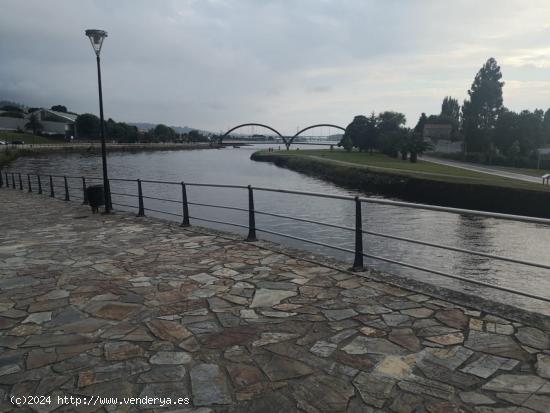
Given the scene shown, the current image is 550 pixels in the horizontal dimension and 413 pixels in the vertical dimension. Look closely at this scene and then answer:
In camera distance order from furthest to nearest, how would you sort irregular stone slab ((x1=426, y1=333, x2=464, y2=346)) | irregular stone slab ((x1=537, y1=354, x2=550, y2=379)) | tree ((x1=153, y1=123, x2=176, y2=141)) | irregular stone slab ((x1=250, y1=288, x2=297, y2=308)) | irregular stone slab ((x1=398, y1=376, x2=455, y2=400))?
tree ((x1=153, y1=123, x2=176, y2=141)) < irregular stone slab ((x1=250, y1=288, x2=297, y2=308)) < irregular stone slab ((x1=426, y1=333, x2=464, y2=346)) < irregular stone slab ((x1=537, y1=354, x2=550, y2=379)) < irregular stone slab ((x1=398, y1=376, x2=455, y2=400))

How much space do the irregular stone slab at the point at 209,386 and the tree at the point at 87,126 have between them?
15843 cm

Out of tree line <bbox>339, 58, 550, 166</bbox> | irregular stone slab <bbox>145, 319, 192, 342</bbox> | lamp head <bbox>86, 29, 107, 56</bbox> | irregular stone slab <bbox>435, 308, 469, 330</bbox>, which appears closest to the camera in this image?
irregular stone slab <bbox>145, 319, 192, 342</bbox>

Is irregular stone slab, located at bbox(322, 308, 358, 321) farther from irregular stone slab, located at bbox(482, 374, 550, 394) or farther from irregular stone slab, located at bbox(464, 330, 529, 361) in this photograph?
irregular stone slab, located at bbox(482, 374, 550, 394)

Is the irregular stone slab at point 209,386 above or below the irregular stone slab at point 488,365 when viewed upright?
below

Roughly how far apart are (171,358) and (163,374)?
25 centimetres

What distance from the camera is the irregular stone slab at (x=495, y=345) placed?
3.51 metres

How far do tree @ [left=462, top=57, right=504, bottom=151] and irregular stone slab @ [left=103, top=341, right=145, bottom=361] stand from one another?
79.8 metres

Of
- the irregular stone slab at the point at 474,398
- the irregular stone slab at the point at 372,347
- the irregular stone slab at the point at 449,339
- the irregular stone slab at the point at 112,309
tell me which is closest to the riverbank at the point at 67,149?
the irregular stone slab at the point at 112,309

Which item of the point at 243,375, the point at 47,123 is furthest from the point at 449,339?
the point at 47,123

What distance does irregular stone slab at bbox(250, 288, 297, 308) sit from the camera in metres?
4.83

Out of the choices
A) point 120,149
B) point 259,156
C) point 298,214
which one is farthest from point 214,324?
point 120,149

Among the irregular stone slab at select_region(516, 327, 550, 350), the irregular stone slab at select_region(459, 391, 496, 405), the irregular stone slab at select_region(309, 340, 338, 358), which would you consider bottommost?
the irregular stone slab at select_region(309, 340, 338, 358)

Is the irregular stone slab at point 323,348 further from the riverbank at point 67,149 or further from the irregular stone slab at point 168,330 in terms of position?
the riverbank at point 67,149

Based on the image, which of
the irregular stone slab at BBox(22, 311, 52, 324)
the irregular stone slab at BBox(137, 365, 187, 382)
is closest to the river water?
the irregular stone slab at BBox(137, 365, 187, 382)
